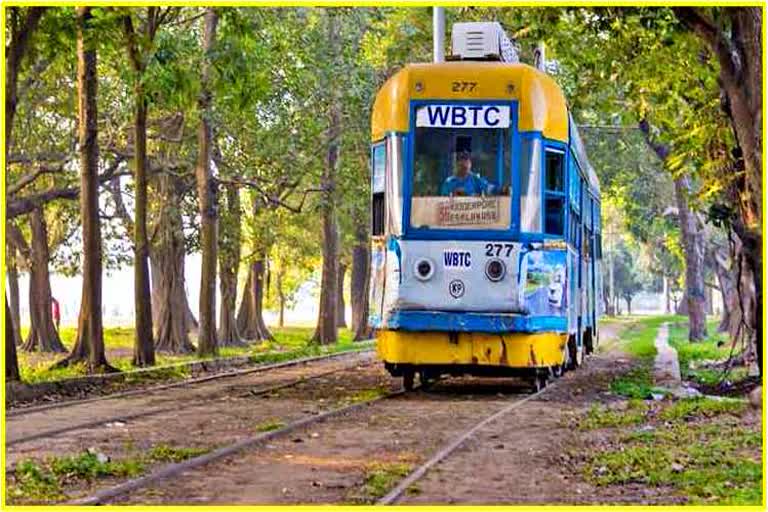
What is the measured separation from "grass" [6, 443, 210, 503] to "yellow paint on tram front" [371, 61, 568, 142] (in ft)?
21.9

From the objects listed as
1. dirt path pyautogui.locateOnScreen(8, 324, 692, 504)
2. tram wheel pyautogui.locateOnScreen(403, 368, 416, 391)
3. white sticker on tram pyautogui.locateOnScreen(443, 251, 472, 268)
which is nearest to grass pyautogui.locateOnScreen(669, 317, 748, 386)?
dirt path pyautogui.locateOnScreen(8, 324, 692, 504)

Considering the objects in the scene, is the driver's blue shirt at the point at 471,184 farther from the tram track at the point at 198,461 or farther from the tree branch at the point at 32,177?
the tree branch at the point at 32,177

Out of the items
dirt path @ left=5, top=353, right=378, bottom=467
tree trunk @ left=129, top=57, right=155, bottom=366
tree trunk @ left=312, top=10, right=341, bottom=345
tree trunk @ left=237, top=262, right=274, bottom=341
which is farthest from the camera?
tree trunk @ left=237, top=262, right=274, bottom=341

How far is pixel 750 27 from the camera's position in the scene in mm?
15094

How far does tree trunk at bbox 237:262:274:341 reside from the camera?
149 feet

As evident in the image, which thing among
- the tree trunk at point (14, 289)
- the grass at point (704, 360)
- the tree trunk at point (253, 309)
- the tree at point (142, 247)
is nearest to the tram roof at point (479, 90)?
the grass at point (704, 360)

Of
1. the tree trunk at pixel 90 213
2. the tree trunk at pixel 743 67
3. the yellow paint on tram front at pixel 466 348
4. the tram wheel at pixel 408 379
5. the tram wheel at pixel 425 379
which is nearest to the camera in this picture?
the tree trunk at pixel 743 67

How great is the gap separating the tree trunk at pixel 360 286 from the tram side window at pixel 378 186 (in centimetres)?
2589

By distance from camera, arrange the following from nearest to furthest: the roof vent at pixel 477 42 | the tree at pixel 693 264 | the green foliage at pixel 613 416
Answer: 1. the green foliage at pixel 613 416
2. the roof vent at pixel 477 42
3. the tree at pixel 693 264

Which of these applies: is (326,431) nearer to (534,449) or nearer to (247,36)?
(534,449)

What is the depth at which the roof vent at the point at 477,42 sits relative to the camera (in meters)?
18.5

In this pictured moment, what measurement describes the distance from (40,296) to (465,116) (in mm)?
22731

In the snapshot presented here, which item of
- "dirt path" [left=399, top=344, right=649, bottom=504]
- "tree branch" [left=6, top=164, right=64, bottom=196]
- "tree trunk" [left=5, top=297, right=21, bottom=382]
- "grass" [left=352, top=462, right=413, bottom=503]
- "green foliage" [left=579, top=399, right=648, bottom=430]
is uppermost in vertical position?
"tree branch" [left=6, top=164, right=64, bottom=196]

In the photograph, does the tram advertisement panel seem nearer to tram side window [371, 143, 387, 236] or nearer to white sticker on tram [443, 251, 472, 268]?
white sticker on tram [443, 251, 472, 268]
